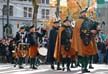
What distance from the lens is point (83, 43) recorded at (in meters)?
13.9

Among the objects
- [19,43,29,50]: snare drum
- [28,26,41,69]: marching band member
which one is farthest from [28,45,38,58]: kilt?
[19,43,29,50]: snare drum

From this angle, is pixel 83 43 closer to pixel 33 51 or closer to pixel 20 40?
pixel 33 51

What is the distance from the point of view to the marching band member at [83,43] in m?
13.7

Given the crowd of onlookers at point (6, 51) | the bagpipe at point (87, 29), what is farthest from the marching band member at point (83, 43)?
the crowd of onlookers at point (6, 51)

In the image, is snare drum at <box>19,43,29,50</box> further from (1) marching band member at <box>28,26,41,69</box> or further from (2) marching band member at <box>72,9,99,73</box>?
(2) marching band member at <box>72,9,99,73</box>

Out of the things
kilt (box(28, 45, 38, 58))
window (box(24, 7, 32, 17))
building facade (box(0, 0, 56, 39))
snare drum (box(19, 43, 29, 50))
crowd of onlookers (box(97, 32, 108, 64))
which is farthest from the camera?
window (box(24, 7, 32, 17))

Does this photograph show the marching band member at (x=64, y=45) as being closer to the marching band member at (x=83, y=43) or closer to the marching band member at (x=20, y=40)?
the marching band member at (x=83, y=43)

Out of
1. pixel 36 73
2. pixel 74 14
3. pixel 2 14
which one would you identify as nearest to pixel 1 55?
pixel 36 73

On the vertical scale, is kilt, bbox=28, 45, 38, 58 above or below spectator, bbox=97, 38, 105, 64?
above

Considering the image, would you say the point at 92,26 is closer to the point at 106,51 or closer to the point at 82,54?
the point at 82,54

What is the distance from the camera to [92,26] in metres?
13.8

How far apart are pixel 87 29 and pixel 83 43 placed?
443mm

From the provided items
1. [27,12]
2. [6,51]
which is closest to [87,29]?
[6,51]

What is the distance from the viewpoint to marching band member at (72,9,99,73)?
13.7 m
